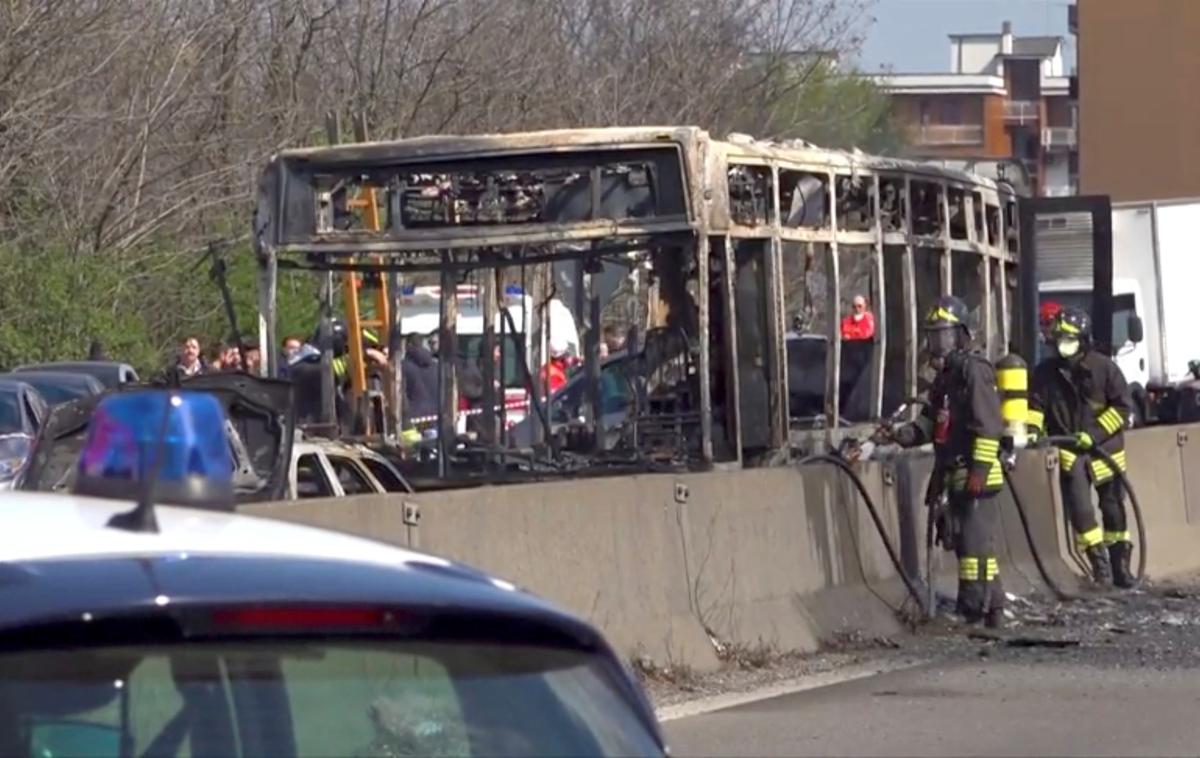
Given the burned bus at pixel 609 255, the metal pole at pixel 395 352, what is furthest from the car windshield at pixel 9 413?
the metal pole at pixel 395 352

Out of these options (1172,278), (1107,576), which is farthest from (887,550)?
(1172,278)

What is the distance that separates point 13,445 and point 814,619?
714cm

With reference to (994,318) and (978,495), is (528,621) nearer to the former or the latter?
(978,495)

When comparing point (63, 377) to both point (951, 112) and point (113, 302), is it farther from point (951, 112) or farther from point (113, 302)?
point (951, 112)

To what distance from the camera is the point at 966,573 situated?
46.0 feet

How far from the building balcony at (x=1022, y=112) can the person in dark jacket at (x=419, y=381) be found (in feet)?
285

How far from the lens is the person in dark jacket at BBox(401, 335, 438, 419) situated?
636 inches

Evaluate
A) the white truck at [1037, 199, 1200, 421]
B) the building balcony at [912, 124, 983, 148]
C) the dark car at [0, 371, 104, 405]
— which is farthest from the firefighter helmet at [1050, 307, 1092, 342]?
the building balcony at [912, 124, 983, 148]

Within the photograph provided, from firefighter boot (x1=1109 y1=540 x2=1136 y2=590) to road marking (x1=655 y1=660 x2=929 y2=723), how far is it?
12.9 ft

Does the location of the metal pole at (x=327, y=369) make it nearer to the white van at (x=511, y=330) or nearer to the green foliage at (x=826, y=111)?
the white van at (x=511, y=330)

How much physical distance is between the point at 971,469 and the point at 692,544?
2598mm

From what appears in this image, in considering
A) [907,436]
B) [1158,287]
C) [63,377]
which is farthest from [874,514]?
[1158,287]

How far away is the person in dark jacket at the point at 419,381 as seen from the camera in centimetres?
1616

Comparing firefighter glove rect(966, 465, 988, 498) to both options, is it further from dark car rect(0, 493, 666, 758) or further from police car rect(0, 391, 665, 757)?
dark car rect(0, 493, 666, 758)
